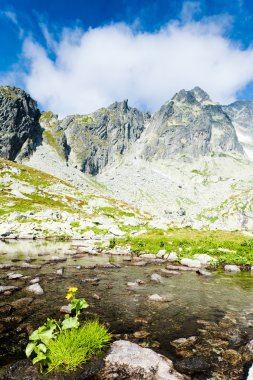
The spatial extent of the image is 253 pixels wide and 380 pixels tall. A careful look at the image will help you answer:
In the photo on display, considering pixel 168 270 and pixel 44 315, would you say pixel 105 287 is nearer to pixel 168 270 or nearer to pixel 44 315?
pixel 44 315

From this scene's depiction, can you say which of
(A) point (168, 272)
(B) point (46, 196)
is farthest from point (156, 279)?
(B) point (46, 196)

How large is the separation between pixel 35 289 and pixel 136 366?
31.6ft

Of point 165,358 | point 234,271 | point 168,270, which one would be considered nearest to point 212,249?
point 234,271

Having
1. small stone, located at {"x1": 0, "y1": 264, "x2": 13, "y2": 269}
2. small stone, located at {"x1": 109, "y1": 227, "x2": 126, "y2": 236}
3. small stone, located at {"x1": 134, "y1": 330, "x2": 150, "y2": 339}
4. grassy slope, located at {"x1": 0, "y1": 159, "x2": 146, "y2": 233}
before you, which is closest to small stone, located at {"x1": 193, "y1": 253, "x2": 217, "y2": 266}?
small stone, located at {"x1": 109, "y1": 227, "x2": 126, "y2": 236}

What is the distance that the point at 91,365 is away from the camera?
8492 mm

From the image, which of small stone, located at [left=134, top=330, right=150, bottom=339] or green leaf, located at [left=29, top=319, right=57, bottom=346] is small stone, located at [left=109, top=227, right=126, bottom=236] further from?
green leaf, located at [left=29, top=319, right=57, bottom=346]

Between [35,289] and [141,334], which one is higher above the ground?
[141,334]

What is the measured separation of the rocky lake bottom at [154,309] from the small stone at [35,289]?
21 centimetres

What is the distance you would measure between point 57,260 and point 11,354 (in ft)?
59.4

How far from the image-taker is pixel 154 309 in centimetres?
1416

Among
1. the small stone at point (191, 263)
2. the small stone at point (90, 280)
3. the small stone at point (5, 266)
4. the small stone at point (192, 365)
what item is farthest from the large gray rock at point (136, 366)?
the small stone at point (191, 263)

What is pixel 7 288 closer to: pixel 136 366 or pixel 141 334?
pixel 141 334

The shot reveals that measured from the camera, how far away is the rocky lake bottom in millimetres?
9578

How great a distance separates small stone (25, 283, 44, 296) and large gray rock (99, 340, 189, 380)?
803 centimetres
